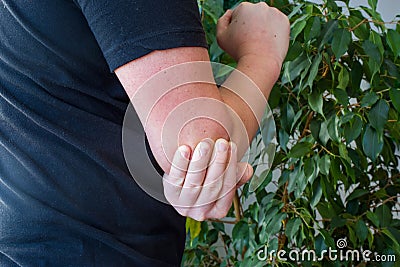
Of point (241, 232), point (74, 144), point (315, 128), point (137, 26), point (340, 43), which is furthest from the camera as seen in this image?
point (241, 232)

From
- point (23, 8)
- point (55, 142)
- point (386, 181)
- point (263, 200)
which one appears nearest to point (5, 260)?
point (55, 142)

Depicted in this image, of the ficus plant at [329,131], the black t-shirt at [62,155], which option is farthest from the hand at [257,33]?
the ficus plant at [329,131]

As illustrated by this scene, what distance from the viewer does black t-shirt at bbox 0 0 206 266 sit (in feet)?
1.82

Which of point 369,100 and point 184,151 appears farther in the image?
point 369,100

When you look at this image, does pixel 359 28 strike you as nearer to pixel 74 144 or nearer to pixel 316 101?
pixel 316 101

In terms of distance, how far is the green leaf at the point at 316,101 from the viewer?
1.16 m

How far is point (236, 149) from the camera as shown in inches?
19.7

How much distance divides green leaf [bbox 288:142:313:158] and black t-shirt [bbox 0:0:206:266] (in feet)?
1.98

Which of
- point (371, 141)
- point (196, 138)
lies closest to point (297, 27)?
point (371, 141)

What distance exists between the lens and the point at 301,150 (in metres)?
1.18

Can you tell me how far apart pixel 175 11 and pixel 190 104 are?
0.07 metres

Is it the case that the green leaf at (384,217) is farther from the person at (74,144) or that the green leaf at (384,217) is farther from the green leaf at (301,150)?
the person at (74,144)

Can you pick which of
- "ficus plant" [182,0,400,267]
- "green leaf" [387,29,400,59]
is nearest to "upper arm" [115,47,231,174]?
"ficus plant" [182,0,400,267]

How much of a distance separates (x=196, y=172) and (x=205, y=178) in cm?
1
